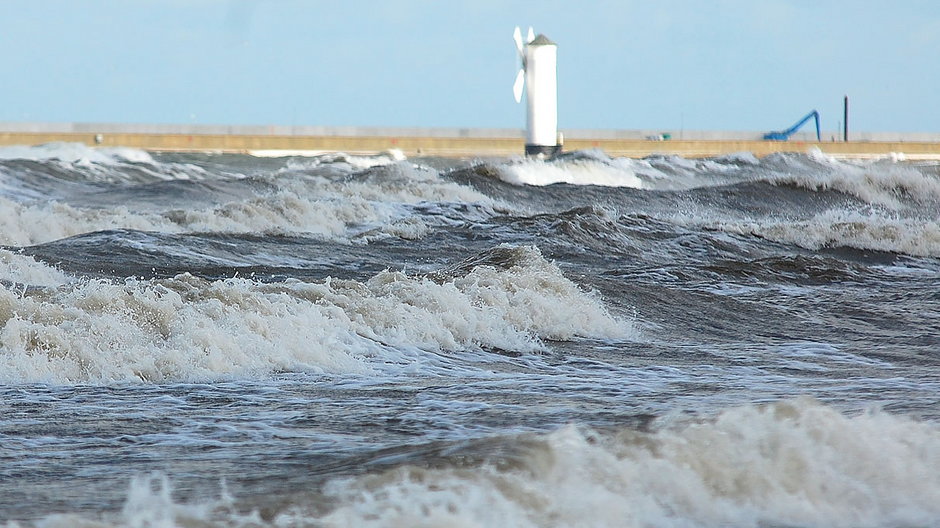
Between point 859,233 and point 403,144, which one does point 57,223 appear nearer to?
point 859,233

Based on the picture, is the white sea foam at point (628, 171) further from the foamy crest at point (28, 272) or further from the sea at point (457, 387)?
the foamy crest at point (28, 272)

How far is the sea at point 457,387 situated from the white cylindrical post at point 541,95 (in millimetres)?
23224

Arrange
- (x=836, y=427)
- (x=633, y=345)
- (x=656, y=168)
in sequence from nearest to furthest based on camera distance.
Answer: (x=836, y=427)
(x=633, y=345)
(x=656, y=168)

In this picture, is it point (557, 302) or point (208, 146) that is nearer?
point (557, 302)

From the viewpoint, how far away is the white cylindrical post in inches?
1476

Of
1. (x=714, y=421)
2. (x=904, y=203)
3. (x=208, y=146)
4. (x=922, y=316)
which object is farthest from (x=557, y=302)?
(x=208, y=146)

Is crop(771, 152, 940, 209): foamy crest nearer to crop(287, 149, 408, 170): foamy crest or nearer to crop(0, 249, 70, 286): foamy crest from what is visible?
crop(287, 149, 408, 170): foamy crest

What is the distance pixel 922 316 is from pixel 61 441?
6.75m

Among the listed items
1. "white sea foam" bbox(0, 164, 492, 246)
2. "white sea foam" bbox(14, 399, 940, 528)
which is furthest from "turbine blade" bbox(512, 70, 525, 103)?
"white sea foam" bbox(14, 399, 940, 528)

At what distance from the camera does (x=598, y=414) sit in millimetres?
5133

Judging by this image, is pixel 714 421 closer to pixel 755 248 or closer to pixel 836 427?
pixel 836 427

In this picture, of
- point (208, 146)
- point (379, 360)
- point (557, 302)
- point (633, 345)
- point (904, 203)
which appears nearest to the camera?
point (379, 360)

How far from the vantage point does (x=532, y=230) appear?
52.3ft

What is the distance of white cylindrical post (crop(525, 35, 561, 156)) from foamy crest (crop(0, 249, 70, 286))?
28199mm
